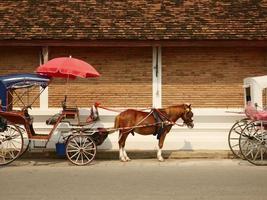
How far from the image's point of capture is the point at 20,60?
14703 mm

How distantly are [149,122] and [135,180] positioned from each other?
3088 millimetres

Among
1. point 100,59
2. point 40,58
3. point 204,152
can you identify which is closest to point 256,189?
point 204,152

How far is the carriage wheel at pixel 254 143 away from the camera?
39.9 feet

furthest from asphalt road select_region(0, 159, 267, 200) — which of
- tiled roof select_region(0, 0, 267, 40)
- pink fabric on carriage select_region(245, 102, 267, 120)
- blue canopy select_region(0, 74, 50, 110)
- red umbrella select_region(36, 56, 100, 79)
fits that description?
tiled roof select_region(0, 0, 267, 40)

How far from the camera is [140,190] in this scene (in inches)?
344

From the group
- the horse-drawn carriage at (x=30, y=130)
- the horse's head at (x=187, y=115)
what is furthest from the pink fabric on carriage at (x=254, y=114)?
the horse-drawn carriage at (x=30, y=130)

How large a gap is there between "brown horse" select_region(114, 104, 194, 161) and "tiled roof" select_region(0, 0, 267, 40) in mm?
2304

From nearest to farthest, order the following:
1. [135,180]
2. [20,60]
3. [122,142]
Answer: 1. [135,180]
2. [122,142]
3. [20,60]

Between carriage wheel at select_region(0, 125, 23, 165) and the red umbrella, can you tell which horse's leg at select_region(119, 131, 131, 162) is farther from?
carriage wheel at select_region(0, 125, 23, 165)

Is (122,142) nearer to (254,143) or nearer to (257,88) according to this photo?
(254,143)

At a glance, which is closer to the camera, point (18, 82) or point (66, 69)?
point (66, 69)

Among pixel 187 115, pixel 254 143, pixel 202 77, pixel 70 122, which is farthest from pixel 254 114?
pixel 70 122

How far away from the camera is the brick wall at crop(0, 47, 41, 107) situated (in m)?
14.6

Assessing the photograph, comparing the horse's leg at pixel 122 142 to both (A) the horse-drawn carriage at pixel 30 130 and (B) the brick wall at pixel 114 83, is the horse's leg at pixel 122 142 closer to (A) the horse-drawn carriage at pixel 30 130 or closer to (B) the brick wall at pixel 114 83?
(A) the horse-drawn carriage at pixel 30 130
